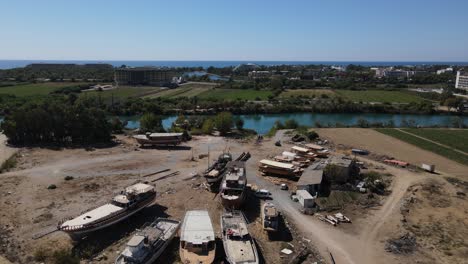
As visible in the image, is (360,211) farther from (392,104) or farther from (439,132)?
(392,104)

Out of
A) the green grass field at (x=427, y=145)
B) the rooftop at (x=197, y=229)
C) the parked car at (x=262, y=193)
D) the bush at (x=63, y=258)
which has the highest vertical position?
the green grass field at (x=427, y=145)

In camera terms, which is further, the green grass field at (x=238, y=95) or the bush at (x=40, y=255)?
the green grass field at (x=238, y=95)

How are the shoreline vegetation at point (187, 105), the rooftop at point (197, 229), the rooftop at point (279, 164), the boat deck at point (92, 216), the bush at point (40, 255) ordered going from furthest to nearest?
the shoreline vegetation at point (187, 105) → the rooftop at point (279, 164) → the boat deck at point (92, 216) → the rooftop at point (197, 229) → the bush at point (40, 255)

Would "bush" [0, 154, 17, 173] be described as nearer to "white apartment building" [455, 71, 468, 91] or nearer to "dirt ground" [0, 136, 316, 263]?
"dirt ground" [0, 136, 316, 263]

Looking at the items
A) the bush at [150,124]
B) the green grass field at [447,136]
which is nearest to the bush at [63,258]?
the bush at [150,124]

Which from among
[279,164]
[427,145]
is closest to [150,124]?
[279,164]

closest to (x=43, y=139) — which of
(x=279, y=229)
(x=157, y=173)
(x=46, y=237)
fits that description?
(x=157, y=173)

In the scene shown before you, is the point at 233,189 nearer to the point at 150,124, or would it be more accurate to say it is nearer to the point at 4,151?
A: the point at 150,124

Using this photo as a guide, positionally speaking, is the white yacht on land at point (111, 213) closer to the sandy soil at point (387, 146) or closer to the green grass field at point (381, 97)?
the sandy soil at point (387, 146)
